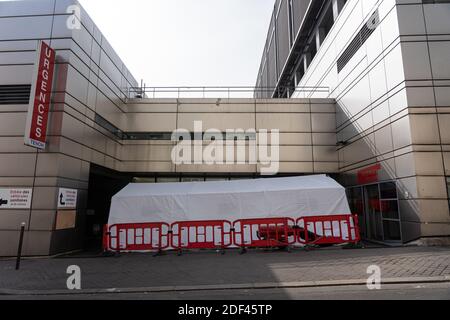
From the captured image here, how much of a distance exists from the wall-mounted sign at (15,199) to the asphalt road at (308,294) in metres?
6.13

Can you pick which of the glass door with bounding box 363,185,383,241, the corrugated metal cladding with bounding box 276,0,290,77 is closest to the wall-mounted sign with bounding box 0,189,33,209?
the glass door with bounding box 363,185,383,241

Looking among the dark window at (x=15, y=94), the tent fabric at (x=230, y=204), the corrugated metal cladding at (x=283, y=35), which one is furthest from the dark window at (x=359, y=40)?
the dark window at (x=15, y=94)

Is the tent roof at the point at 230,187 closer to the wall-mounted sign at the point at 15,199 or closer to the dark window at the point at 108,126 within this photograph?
the wall-mounted sign at the point at 15,199

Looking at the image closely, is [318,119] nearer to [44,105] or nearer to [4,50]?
[44,105]

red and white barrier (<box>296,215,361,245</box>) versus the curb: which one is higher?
red and white barrier (<box>296,215,361,245</box>)

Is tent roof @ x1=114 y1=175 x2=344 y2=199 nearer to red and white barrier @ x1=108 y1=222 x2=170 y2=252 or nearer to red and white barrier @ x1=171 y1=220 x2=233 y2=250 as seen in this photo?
red and white barrier @ x1=108 y1=222 x2=170 y2=252

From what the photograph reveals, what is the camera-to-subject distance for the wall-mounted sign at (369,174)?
1491 centimetres

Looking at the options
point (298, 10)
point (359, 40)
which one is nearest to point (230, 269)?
point (359, 40)

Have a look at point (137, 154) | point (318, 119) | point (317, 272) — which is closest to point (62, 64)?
point (137, 154)

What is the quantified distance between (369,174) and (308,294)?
10662mm

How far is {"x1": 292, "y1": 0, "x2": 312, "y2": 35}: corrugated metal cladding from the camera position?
2273cm

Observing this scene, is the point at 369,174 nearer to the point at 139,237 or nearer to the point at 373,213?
the point at 373,213

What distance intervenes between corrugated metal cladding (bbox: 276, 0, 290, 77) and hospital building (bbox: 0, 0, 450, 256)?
9655mm

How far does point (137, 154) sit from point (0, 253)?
917cm
